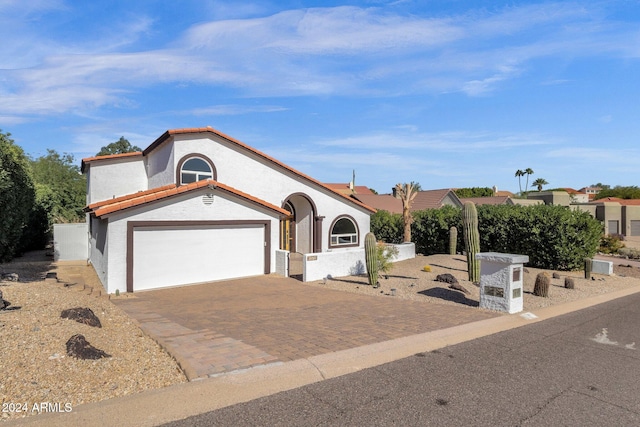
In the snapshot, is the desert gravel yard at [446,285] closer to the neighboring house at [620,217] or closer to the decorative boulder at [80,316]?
the decorative boulder at [80,316]

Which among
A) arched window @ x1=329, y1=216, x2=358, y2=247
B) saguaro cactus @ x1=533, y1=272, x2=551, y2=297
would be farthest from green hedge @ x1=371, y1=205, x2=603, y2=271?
saguaro cactus @ x1=533, y1=272, x2=551, y2=297

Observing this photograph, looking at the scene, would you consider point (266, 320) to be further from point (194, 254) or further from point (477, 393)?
point (194, 254)

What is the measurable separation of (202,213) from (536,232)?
1442cm

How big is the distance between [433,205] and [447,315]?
3183cm

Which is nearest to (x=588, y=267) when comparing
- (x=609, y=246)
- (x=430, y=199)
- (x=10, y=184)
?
(x=609, y=246)

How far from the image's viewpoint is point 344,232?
22.8 metres

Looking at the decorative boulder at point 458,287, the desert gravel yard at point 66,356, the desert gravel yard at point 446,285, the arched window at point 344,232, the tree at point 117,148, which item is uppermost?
the tree at point 117,148

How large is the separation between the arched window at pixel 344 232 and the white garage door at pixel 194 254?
6911mm

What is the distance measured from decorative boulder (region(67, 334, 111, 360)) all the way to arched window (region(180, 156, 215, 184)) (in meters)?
11.9

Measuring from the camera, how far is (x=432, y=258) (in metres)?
20.0

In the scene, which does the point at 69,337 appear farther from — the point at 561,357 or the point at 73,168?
the point at 73,168

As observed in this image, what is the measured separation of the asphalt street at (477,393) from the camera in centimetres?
446

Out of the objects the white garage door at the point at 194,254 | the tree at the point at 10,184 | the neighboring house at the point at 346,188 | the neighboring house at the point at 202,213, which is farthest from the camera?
the neighboring house at the point at 346,188

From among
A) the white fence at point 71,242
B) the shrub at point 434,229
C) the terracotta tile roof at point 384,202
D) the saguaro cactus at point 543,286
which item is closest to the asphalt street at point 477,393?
the saguaro cactus at point 543,286
